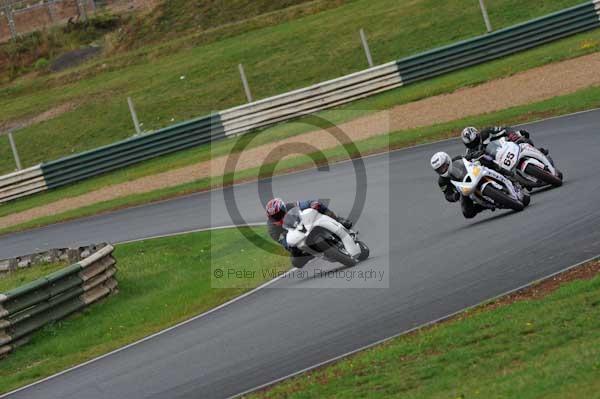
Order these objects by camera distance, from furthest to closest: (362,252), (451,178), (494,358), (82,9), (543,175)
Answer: (82,9), (543,175), (451,178), (362,252), (494,358)

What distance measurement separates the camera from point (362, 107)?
3106 centimetres

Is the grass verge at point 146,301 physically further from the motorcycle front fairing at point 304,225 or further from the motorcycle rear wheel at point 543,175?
the motorcycle rear wheel at point 543,175

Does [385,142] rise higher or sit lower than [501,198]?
higher

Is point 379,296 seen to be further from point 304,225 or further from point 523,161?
point 523,161

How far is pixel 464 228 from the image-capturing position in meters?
15.3

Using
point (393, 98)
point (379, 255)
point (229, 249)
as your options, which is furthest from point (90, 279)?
point (393, 98)

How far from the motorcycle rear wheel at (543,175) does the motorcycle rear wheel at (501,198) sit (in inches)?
29.9

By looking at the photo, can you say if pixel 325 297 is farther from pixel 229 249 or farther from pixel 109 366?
pixel 229 249

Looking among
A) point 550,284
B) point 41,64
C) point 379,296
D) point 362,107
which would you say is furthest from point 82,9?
point 550,284

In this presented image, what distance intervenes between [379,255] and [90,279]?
474 centimetres

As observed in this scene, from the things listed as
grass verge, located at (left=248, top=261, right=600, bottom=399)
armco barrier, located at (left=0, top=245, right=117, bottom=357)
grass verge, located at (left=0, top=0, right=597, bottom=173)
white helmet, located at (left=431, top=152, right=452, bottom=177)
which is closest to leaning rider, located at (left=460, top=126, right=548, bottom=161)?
white helmet, located at (left=431, top=152, right=452, bottom=177)

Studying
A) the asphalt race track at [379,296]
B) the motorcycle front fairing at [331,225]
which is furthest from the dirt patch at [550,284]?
the motorcycle front fairing at [331,225]

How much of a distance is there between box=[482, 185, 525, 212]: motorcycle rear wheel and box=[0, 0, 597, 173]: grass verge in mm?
20431

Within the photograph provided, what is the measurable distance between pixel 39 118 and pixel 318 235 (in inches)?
1090
